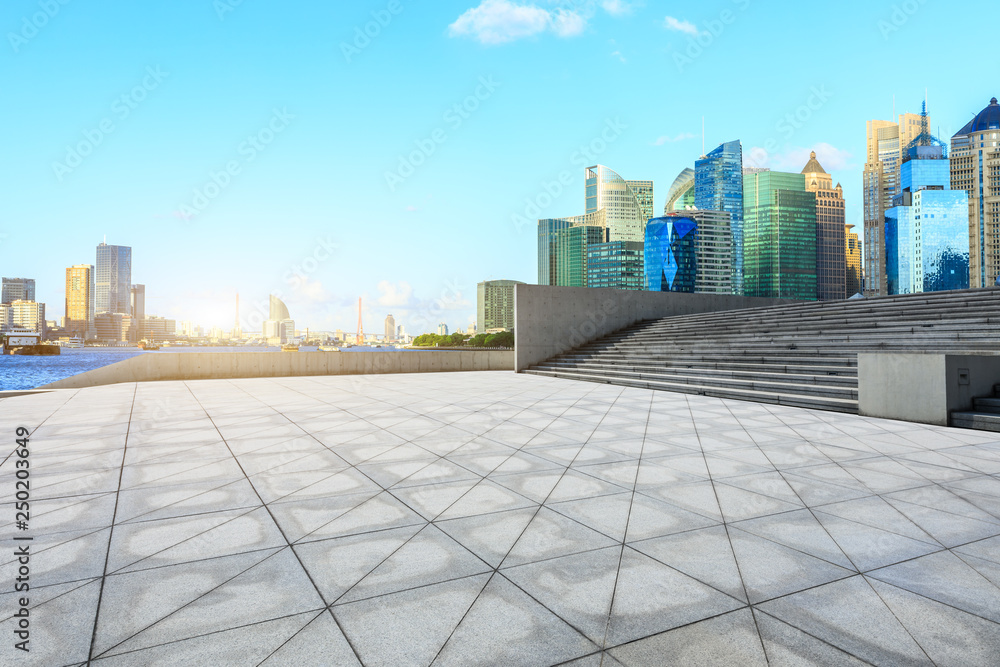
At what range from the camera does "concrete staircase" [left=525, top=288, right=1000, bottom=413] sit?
36.8 feet

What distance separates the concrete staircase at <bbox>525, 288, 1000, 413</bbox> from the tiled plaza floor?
4346 mm

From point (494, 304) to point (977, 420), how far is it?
17749cm

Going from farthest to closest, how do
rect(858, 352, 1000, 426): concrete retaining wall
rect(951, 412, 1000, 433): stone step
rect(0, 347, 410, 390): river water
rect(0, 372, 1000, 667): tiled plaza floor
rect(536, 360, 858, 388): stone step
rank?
1. rect(0, 347, 410, 390): river water
2. rect(536, 360, 858, 388): stone step
3. rect(858, 352, 1000, 426): concrete retaining wall
4. rect(951, 412, 1000, 433): stone step
5. rect(0, 372, 1000, 667): tiled plaza floor

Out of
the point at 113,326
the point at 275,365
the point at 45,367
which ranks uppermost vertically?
the point at 113,326

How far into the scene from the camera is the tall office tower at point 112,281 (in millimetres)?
176000

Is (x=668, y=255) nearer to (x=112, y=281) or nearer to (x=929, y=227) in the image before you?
(x=929, y=227)

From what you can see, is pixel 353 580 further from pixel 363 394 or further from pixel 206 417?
pixel 363 394

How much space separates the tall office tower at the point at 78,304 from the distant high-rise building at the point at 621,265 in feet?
567

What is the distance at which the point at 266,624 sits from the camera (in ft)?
8.16

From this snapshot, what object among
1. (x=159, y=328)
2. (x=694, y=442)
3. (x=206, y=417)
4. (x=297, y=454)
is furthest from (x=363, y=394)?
(x=159, y=328)

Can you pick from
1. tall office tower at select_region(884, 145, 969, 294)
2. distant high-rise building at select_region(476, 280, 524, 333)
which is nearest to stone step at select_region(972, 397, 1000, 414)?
distant high-rise building at select_region(476, 280, 524, 333)

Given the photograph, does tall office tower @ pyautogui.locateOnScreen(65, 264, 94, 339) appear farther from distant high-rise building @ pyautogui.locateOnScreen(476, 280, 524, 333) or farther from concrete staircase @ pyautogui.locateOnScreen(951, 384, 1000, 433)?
concrete staircase @ pyautogui.locateOnScreen(951, 384, 1000, 433)

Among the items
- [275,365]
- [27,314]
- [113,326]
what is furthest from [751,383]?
[27,314]

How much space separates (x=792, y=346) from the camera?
1402cm
